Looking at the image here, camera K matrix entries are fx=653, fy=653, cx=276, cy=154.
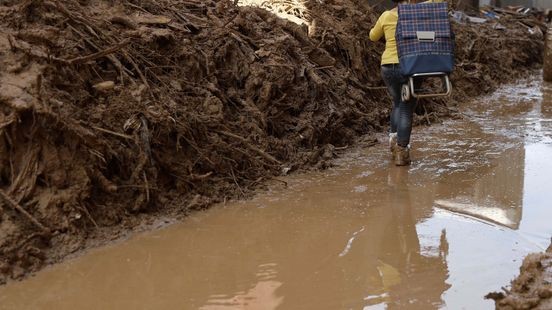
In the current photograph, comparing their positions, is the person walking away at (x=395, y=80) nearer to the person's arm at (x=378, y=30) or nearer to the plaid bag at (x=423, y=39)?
the person's arm at (x=378, y=30)

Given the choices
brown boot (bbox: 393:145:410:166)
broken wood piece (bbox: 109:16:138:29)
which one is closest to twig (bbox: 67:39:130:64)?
broken wood piece (bbox: 109:16:138:29)

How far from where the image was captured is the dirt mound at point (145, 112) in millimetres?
4461

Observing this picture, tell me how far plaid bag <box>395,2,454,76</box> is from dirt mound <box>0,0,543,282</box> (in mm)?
1354

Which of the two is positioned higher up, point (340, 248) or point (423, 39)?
point (423, 39)

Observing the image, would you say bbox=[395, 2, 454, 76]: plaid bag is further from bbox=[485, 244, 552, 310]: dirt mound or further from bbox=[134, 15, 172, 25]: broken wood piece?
bbox=[485, 244, 552, 310]: dirt mound

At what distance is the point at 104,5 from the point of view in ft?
19.9

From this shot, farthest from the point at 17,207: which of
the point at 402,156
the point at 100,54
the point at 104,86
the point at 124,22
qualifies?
the point at 402,156

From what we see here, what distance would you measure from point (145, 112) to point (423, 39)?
2694 millimetres

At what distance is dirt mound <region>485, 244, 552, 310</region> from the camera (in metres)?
3.18

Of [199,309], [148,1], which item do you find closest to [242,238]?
[199,309]

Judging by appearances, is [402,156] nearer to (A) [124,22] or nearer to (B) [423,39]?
(B) [423,39]

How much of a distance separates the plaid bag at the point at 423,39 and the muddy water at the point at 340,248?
41.8 inches

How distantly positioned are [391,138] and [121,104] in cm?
304

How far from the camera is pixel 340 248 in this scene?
4535mm
